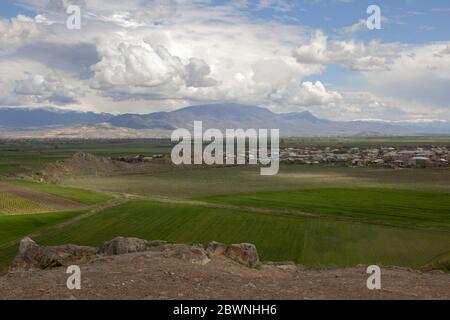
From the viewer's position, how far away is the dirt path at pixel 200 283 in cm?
1223

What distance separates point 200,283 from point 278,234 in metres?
25.7

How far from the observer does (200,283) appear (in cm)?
1327

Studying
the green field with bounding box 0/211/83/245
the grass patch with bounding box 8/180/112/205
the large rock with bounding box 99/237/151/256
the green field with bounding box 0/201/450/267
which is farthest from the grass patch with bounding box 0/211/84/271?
the large rock with bounding box 99/237/151/256

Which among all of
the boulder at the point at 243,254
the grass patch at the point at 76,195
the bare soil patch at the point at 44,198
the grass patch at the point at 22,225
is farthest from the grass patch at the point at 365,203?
the boulder at the point at 243,254

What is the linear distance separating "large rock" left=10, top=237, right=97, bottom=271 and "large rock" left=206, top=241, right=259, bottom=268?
525cm

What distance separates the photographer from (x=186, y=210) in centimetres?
5084

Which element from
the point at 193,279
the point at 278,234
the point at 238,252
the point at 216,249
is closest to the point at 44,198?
the point at 278,234

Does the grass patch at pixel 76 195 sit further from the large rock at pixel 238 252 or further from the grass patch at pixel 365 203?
the large rock at pixel 238 252

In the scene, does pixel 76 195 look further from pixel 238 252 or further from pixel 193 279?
pixel 193 279

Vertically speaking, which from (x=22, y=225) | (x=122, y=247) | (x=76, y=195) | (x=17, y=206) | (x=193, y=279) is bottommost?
(x=76, y=195)

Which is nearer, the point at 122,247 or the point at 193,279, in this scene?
the point at 193,279
